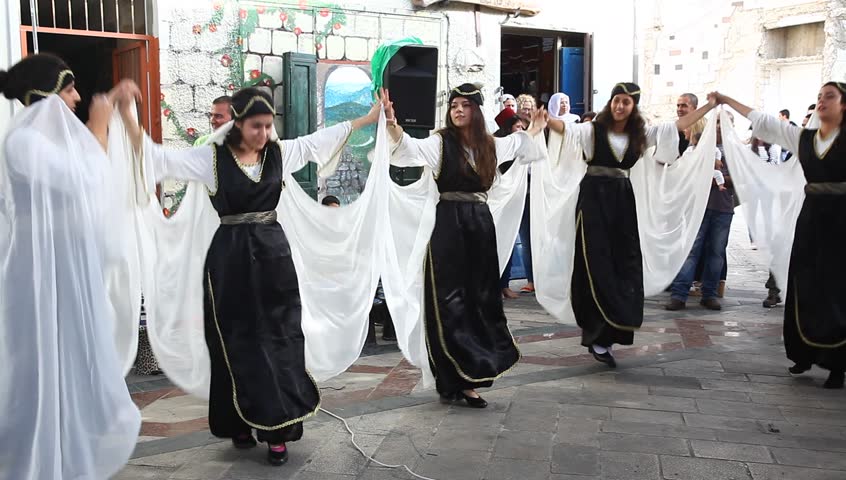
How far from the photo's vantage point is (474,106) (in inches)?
191

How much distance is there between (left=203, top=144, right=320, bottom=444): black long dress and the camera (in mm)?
3941

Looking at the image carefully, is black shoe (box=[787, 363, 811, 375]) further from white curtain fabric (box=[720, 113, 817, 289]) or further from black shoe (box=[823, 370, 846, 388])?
white curtain fabric (box=[720, 113, 817, 289])

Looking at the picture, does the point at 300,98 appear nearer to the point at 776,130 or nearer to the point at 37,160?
the point at 776,130

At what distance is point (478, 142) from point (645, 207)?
2.08 metres

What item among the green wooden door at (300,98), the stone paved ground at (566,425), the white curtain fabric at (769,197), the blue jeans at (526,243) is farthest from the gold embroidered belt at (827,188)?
the green wooden door at (300,98)

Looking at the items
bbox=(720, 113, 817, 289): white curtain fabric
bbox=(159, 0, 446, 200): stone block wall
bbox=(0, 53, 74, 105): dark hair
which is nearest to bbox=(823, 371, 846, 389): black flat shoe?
bbox=(720, 113, 817, 289): white curtain fabric

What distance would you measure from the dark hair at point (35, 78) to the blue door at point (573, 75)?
9.72 m

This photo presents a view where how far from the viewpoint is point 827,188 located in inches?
210

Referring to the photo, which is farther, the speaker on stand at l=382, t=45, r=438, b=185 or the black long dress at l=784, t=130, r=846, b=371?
the speaker on stand at l=382, t=45, r=438, b=185

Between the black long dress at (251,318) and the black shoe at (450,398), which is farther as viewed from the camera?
the black shoe at (450,398)

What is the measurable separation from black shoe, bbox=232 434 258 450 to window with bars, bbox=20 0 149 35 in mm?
5393

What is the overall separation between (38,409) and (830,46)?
14.2 m

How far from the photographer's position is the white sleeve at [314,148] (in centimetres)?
421

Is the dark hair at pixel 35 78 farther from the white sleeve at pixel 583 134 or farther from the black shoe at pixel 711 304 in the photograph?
the black shoe at pixel 711 304
